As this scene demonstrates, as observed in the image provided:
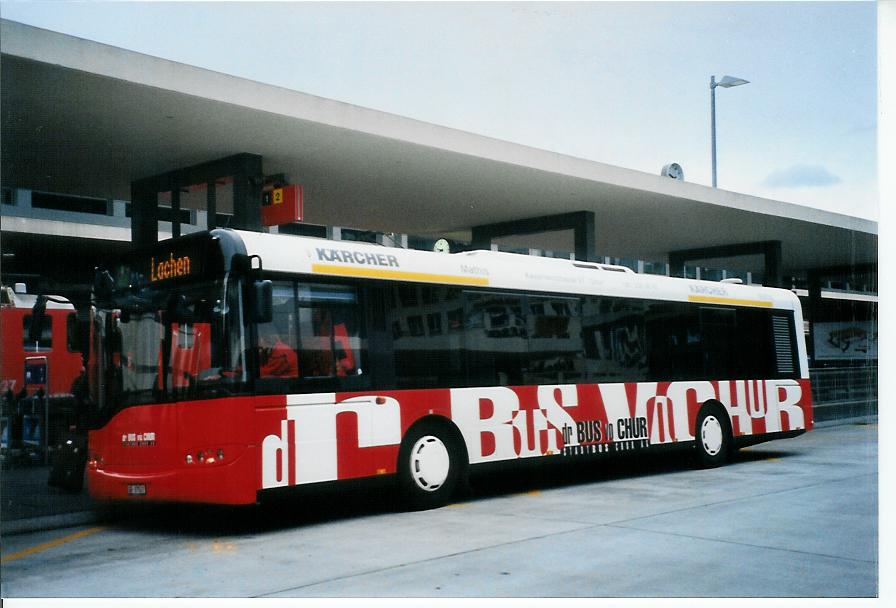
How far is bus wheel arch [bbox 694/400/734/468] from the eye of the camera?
14961 mm

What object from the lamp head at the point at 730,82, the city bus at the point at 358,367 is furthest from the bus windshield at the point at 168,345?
the lamp head at the point at 730,82

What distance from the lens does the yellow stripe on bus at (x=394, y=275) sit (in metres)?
10.4

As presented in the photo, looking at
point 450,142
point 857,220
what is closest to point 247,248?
point 450,142

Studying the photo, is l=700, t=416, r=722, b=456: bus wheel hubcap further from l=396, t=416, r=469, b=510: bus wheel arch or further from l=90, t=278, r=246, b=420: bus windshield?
l=90, t=278, r=246, b=420: bus windshield

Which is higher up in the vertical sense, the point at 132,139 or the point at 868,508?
the point at 132,139

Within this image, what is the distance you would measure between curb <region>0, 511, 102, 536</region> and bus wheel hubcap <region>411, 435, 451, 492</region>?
3674 mm

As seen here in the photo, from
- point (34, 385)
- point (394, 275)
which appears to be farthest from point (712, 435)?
point (34, 385)

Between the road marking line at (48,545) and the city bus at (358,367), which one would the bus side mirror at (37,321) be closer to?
the city bus at (358,367)

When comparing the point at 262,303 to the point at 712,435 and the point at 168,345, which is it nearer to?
the point at 168,345

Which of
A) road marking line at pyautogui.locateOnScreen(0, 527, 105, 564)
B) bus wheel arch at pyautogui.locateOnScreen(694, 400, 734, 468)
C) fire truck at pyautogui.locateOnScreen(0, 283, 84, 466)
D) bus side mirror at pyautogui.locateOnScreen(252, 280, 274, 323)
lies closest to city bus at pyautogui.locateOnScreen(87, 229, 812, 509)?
bus side mirror at pyautogui.locateOnScreen(252, 280, 274, 323)

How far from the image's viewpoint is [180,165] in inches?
610

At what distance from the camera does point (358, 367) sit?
34.4 feet
